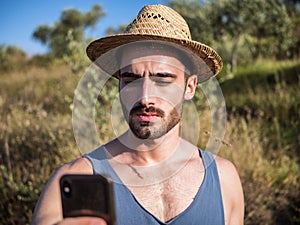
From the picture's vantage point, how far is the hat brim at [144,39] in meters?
2.19

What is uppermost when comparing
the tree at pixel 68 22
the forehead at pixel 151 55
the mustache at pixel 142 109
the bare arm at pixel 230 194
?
the tree at pixel 68 22

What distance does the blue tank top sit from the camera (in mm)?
2160

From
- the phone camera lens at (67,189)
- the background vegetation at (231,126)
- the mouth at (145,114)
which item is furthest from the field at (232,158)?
the phone camera lens at (67,189)

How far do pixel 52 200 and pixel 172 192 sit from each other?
26.4 inches

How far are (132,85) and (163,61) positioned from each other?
7.5 inches

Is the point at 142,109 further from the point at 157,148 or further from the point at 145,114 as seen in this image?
the point at 157,148

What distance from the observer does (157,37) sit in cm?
212

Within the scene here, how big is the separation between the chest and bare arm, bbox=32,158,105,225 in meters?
0.26

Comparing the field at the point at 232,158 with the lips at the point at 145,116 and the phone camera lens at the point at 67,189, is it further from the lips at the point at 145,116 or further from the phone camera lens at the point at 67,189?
the phone camera lens at the point at 67,189

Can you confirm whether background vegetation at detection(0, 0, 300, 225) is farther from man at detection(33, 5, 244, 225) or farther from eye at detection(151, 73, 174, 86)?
eye at detection(151, 73, 174, 86)

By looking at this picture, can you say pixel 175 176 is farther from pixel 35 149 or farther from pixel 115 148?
pixel 35 149

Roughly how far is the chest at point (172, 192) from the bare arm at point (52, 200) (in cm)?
26

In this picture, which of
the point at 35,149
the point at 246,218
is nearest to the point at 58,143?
the point at 35,149

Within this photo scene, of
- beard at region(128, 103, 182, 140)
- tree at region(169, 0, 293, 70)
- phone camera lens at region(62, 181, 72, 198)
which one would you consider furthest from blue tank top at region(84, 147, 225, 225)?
tree at region(169, 0, 293, 70)
